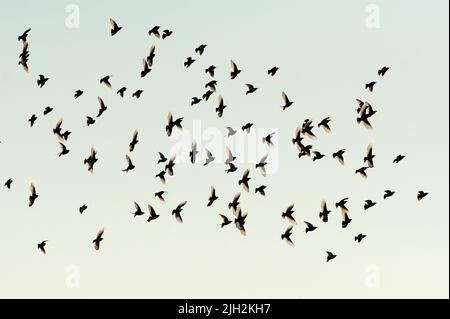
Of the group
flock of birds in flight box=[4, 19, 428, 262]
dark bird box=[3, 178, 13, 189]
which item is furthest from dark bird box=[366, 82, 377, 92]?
dark bird box=[3, 178, 13, 189]

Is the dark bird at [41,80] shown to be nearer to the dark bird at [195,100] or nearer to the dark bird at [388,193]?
the dark bird at [195,100]

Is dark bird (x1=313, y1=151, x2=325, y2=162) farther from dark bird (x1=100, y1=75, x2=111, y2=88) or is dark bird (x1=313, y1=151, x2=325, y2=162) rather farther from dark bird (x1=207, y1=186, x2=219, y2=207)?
Answer: dark bird (x1=100, y1=75, x2=111, y2=88)

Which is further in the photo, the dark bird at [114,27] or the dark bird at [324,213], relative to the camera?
the dark bird at [324,213]

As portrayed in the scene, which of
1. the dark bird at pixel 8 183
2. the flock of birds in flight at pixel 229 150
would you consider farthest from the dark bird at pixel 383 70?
the dark bird at pixel 8 183

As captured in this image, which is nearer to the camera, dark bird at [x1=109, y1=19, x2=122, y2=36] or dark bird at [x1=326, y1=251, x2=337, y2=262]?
dark bird at [x1=109, y1=19, x2=122, y2=36]

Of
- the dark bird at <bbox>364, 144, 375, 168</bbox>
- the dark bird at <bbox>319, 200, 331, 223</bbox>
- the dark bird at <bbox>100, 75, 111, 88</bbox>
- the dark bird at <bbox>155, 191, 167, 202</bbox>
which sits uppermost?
the dark bird at <bbox>100, 75, 111, 88</bbox>

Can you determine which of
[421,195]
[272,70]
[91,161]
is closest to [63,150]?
[91,161]

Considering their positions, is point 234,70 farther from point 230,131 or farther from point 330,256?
point 330,256

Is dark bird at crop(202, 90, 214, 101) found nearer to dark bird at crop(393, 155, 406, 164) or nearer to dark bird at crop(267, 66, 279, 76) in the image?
dark bird at crop(267, 66, 279, 76)

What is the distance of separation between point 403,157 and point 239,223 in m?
11.9

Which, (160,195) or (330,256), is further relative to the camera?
(330,256)

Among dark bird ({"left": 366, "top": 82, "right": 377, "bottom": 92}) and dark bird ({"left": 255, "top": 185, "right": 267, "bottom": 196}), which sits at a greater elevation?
dark bird ({"left": 366, "top": 82, "right": 377, "bottom": 92})

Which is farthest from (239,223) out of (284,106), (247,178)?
(284,106)
